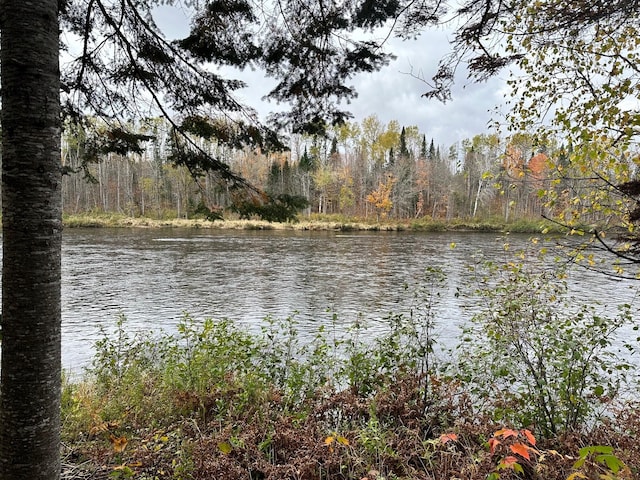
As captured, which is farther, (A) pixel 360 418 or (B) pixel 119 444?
(A) pixel 360 418

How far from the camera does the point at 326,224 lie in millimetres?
40938

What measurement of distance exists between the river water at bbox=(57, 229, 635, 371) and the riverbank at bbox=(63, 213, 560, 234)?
53.0 feet

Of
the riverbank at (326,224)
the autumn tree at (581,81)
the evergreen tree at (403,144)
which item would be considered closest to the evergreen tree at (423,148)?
the evergreen tree at (403,144)

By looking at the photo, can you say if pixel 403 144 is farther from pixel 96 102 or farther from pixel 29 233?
pixel 29 233

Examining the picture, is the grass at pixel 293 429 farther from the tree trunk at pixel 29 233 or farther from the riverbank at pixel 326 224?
the riverbank at pixel 326 224

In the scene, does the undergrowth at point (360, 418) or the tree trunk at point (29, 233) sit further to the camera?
the undergrowth at point (360, 418)

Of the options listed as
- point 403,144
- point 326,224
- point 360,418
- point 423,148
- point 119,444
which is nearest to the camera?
point 119,444

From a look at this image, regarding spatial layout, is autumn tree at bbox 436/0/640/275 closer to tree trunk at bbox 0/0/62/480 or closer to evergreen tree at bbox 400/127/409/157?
tree trunk at bbox 0/0/62/480

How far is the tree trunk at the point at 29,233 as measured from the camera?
1.67 m

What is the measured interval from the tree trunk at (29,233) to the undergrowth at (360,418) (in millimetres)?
1289

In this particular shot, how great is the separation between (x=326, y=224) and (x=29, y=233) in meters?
39.3

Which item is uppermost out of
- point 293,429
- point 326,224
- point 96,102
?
point 96,102

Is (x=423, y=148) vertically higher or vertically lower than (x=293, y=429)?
higher

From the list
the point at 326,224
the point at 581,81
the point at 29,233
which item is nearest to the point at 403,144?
the point at 326,224
